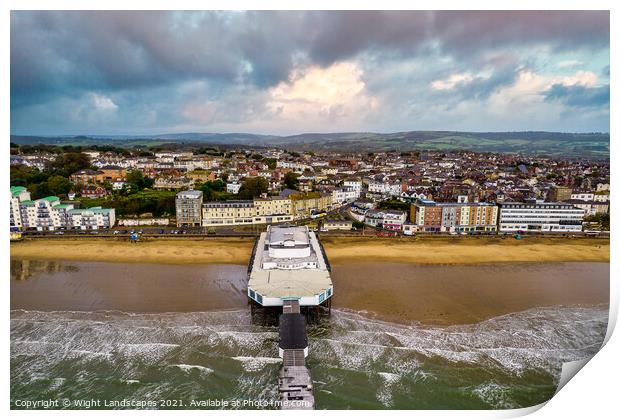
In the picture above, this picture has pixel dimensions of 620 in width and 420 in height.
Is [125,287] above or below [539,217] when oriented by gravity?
below

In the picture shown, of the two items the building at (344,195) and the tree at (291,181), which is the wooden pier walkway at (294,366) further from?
the tree at (291,181)

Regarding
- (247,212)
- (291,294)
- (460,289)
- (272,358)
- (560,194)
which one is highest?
(560,194)

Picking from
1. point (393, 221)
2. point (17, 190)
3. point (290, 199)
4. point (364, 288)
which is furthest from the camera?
point (290, 199)

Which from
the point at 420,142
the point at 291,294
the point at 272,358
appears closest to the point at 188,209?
the point at 291,294

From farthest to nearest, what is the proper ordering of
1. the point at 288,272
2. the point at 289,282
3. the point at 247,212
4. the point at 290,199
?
the point at 290,199 → the point at 247,212 → the point at 288,272 → the point at 289,282

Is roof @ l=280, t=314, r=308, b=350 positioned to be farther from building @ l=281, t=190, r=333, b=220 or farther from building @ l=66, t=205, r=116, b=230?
building @ l=66, t=205, r=116, b=230

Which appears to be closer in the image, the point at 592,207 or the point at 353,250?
the point at 353,250

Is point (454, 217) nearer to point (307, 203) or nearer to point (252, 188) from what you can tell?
point (307, 203)
